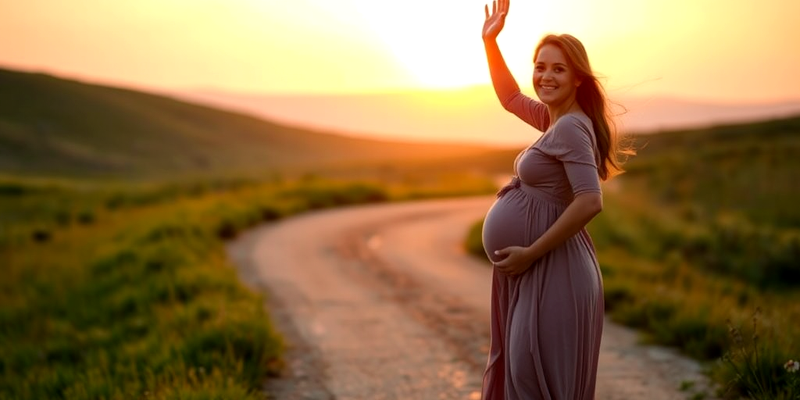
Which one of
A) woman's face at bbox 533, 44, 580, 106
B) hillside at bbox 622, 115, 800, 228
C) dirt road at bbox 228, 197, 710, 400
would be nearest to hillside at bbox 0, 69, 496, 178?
hillside at bbox 622, 115, 800, 228

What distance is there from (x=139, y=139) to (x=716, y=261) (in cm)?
10049

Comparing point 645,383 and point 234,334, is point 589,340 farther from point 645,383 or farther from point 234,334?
point 234,334

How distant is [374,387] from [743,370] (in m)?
2.66

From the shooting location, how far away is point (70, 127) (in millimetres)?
102125

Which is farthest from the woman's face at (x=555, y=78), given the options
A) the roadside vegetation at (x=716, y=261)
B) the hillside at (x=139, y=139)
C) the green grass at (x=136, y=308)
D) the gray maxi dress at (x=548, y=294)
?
the hillside at (x=139, y=139)

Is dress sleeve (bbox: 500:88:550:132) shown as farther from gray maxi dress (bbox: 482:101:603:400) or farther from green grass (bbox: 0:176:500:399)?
green grass (bbox: 0:176:500:399)

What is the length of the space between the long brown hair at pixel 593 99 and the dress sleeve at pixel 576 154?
0.70 feet

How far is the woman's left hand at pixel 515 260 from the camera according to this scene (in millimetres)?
3678

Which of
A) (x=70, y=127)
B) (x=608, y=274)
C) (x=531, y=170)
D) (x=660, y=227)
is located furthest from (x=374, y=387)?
(x=70, y=127)

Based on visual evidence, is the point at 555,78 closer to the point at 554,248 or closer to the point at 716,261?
the point at 554,248

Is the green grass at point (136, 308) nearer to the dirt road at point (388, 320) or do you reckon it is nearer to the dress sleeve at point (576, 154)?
the dirt road at point (388, 320)

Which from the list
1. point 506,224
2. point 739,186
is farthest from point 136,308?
point 739,186

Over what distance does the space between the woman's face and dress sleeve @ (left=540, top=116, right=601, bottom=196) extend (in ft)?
0.57

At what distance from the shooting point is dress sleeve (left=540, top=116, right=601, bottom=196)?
3.48 m
